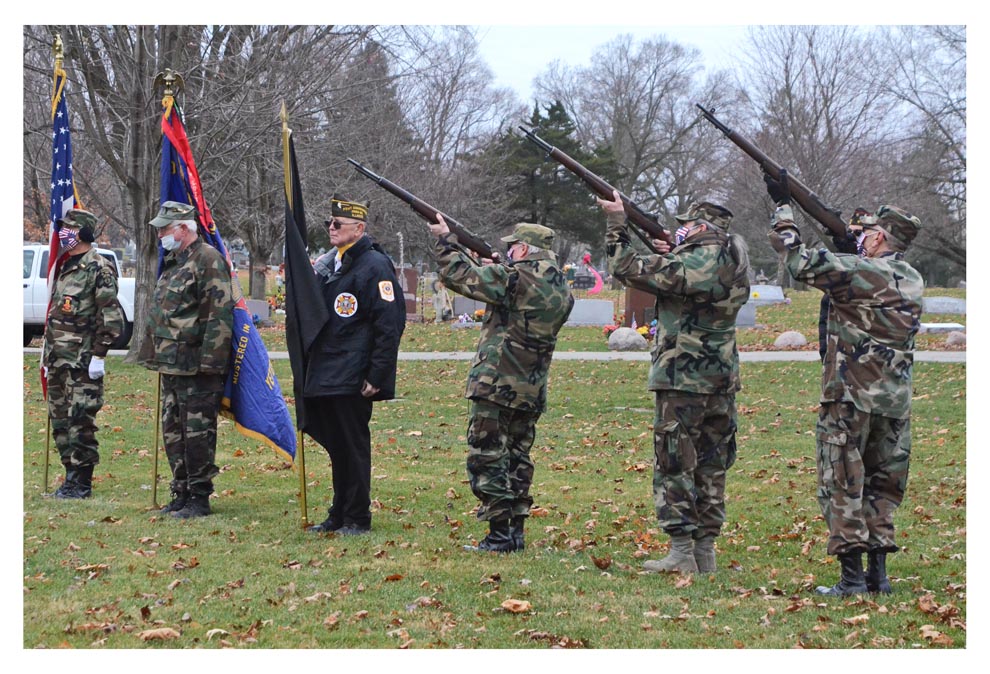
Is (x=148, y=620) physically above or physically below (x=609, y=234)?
below

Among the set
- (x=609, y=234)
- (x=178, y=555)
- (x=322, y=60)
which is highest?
(x=322, y=60)

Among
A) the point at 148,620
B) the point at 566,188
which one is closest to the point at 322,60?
the point at 148,620

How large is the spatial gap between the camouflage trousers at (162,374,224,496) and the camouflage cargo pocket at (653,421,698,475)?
3420mm

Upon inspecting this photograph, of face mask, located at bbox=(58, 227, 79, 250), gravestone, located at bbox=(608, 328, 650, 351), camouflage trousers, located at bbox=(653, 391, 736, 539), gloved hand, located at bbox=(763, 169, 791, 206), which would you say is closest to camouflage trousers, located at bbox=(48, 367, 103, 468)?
face mask, located at bbox=(58, 227, 79, 250)

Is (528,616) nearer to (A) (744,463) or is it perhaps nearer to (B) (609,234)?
(B) (609,234)

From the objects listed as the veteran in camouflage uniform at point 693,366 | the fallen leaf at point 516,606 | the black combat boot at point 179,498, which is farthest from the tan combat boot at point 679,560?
the black combat boot at point 179,498

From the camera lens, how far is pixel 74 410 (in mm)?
8867

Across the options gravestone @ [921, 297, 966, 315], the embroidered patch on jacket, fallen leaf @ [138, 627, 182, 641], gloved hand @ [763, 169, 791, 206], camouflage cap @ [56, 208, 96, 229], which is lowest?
fallen leaf @ [138, 627, 182, 641]

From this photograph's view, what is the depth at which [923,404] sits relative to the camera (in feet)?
48.8

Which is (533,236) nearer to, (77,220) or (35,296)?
(77,220)

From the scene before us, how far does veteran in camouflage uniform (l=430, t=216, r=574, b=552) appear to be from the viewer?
7184 mm

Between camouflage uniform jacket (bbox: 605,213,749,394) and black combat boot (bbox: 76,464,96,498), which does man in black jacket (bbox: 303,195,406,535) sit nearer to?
camouflage uniform jacket (bbox: 605,213,749,394)

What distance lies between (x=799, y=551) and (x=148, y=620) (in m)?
4.13

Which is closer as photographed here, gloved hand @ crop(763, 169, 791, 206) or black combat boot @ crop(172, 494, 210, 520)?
gloved hand @ crop(763, 169, 791, 206)
